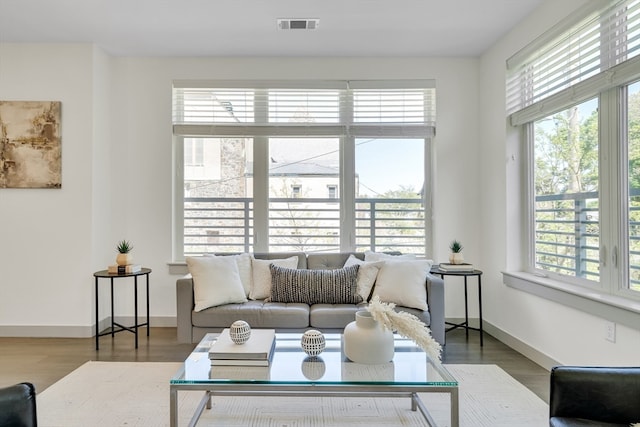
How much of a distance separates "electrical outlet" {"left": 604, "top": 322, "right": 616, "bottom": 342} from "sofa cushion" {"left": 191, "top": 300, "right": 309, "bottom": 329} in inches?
78.3

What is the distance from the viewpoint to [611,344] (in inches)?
89.3

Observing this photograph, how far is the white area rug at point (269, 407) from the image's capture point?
6.84 feet

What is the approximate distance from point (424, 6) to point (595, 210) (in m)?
1.98

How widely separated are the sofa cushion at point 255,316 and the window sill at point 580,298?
6.00 ft

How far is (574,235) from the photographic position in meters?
2.75

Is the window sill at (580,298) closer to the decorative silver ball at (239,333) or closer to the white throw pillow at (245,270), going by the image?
the decorative silver ball at (239,333)

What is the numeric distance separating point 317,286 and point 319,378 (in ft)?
4.88

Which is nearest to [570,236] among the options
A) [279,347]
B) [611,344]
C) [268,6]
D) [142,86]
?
[611,344]

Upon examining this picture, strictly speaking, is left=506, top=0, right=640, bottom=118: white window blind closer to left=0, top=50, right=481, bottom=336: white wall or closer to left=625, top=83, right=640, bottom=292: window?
left=625, top=83, right=640, bottom=292: window

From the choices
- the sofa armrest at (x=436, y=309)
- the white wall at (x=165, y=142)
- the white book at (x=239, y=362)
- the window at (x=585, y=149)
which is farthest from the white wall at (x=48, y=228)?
the window at (x=585, y=149)

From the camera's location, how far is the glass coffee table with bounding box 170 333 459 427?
5.35 feet

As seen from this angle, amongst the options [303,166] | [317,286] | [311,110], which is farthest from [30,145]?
[317,286]

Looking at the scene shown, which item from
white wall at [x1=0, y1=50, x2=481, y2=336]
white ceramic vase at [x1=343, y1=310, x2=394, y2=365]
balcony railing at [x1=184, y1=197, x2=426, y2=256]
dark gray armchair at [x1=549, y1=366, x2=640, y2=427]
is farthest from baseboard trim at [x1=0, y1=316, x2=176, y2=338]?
dark gray armchair at [x1=549, y1=366, x2=640, y2=427]

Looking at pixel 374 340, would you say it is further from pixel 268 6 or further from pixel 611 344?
pixel 268 6
